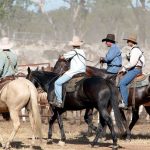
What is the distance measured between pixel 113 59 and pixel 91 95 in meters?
2.49

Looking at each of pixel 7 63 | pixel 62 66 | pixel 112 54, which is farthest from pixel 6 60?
pixel 112 54

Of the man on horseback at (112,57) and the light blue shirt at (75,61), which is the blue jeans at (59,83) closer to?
the light blue shirt at (75,61)

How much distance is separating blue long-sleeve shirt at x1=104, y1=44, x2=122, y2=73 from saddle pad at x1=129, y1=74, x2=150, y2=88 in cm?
66

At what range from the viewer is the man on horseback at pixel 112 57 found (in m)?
14.0

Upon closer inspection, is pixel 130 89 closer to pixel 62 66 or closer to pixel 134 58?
pixel 134 58

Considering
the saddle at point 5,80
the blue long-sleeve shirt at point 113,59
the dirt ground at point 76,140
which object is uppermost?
the blue long-sleeve shirt at point 113,59

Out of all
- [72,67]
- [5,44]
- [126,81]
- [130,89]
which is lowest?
[130,89]

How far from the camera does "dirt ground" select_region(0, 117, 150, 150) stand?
12209mm

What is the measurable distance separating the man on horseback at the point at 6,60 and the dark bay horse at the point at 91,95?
1012mm

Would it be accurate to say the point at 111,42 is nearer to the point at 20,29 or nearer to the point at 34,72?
the point at 34,72

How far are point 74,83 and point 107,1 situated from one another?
7891 cm

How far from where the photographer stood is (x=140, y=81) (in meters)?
13.7

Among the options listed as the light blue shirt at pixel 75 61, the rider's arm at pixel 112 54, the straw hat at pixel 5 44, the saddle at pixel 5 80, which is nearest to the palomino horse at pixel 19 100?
the saddle at pixel 5 80

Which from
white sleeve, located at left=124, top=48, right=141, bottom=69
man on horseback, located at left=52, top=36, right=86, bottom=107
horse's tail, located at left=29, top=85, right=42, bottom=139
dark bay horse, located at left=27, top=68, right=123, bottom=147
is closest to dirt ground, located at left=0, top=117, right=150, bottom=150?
dark bay horse, located at left=27, top=68, right=123, bottom=147
